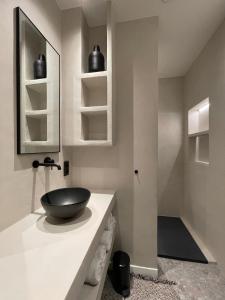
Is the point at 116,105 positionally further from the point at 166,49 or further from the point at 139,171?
the point at 166,49

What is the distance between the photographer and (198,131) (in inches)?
95.4

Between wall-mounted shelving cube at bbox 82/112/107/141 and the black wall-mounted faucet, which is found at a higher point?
wall-mounted shelving cube at bbox 82/112/107/141

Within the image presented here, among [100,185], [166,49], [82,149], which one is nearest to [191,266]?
[100,185]

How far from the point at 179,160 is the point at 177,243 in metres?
1.38

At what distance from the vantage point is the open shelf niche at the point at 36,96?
0.96 metres

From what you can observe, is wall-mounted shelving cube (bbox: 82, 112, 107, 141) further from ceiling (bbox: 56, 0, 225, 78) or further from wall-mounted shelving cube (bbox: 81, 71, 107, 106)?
ceiling (bbox: 56, 0, 225, 78)

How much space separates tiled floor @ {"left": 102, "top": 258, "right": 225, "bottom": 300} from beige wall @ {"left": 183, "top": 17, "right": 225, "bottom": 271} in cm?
18

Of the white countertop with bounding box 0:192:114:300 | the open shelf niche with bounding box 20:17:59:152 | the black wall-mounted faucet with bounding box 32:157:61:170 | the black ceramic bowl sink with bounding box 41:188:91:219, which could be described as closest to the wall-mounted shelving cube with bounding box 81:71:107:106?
the open shelf niche with bounding box 20:17:59:152

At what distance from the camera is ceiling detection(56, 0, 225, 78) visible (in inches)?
52.2

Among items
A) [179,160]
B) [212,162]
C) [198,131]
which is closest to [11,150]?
[212,162]

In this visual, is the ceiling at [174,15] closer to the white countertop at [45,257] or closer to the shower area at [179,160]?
the shower area at [179,160]

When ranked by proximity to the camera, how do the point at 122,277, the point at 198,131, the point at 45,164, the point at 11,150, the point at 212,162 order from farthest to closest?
1. the point at 198,131
2. the point at 212,162
3. the point at 122,277
4. the point at 45,164
5. the point at 11,150

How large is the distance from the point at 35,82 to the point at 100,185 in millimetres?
1083

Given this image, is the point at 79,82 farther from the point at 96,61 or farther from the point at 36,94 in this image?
the point at 36,94
